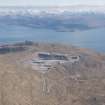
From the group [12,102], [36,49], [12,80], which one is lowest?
[12,102]

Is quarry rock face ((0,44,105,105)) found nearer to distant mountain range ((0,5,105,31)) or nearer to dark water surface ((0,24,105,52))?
dark water surface ((0,24,105,52))

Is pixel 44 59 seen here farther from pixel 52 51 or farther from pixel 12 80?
pixel 12 80

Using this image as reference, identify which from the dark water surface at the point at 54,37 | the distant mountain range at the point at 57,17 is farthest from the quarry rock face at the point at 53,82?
the distant mountain range at the point at 57,17

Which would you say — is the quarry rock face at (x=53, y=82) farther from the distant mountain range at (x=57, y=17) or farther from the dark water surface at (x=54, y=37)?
the distant mountain range at (x=57, y=17)

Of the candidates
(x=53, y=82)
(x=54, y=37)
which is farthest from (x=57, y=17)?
(x=53, y=82)

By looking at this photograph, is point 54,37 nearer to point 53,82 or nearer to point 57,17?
point 57,17

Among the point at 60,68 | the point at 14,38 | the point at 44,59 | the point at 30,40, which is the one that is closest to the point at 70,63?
the point at 60,68
